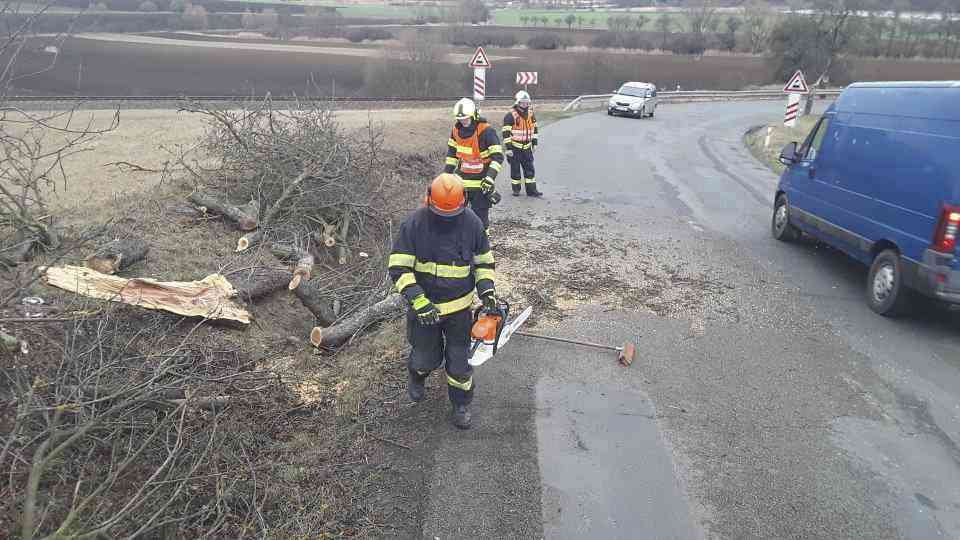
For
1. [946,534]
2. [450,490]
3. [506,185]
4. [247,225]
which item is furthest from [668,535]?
[506,185]

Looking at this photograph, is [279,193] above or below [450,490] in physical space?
above

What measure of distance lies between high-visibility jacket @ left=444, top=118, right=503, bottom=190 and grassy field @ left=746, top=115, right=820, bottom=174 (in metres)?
10.7

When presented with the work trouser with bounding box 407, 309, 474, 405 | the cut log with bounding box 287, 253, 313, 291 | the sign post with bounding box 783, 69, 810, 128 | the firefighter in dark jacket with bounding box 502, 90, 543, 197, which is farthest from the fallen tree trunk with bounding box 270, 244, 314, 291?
the sign post with bounding box 783, 69, 810, 128

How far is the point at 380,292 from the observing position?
6.93m

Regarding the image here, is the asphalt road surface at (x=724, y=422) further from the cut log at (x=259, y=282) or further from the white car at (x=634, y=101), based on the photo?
the white car at (x=634, y=101)

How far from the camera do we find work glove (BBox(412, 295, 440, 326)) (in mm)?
4395

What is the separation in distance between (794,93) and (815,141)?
48.0 ft

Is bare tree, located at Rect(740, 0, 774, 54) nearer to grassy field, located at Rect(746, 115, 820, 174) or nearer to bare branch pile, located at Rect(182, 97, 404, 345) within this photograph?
grassy field, located at Rect(746, 115, 820, 174)

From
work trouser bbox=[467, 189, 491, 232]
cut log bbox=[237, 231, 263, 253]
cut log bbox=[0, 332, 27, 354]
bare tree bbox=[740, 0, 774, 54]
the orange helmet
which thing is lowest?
cut log bbox=[237, 231, 263, 253]

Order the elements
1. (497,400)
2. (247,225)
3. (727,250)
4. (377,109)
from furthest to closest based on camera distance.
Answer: (377,109) < (727,250) < (247,225) < (497,400)

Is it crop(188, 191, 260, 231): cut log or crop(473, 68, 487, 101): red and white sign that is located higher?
crop(473, 68, 487, 101): red and white sign

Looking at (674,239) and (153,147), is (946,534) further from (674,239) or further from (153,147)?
(153,147)

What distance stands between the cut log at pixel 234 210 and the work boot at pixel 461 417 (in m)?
4.31

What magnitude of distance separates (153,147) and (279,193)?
9.16m
